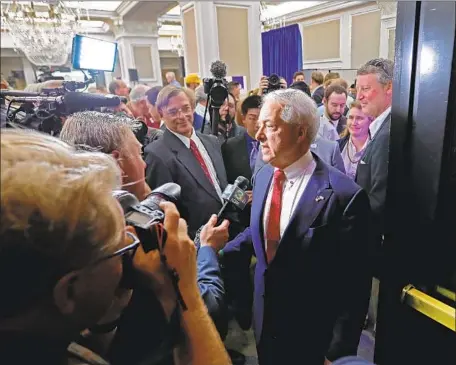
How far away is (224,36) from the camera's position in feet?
15.4

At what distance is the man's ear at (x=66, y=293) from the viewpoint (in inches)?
16.4

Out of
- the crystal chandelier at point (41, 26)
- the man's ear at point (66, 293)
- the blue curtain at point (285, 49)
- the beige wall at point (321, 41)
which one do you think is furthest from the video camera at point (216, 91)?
the beige wall at point (321, 41)

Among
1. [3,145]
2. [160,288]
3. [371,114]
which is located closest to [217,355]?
[160,288]

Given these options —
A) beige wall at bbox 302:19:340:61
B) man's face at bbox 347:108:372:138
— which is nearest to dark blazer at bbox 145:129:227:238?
man's face at bbox 347:108:372:138

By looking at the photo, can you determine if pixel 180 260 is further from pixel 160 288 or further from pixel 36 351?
pixel 36 351

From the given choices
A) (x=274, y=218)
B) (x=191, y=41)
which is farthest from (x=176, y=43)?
(x=274, y=218)

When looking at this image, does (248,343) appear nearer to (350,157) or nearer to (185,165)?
(185,165)

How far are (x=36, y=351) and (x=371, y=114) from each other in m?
1.60

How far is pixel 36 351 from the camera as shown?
0.44 metres

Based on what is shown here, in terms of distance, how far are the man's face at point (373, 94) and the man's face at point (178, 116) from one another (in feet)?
2.81

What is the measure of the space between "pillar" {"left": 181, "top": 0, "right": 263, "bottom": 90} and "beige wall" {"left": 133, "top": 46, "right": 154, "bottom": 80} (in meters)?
3.21

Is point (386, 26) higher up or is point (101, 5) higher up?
point (101, 5)

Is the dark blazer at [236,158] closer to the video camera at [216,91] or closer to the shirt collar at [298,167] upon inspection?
the video camera at [216,91]

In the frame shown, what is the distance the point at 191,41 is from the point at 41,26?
1946 mm
